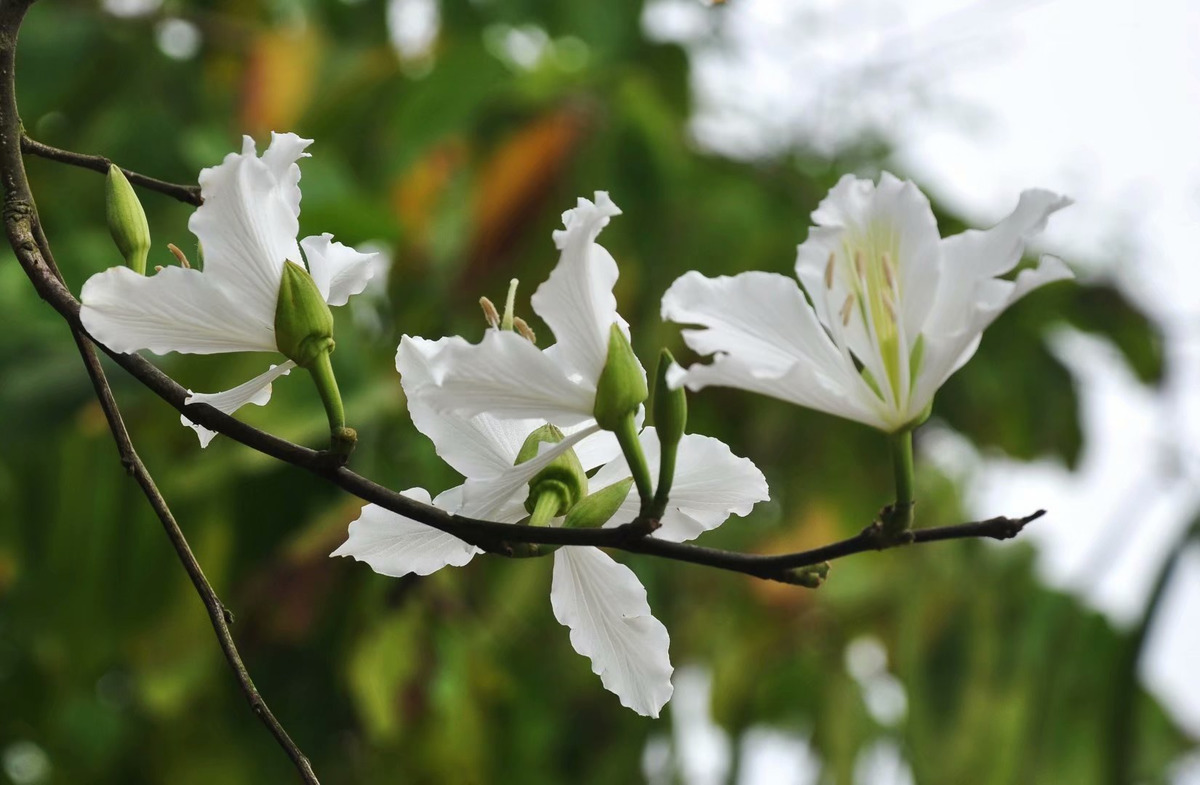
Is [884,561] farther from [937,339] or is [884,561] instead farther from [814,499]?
[937,339]

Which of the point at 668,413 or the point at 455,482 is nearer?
the point at 668,413

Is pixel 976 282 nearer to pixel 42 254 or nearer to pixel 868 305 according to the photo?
pixel 868 305

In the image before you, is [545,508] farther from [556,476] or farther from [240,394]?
[240,394]

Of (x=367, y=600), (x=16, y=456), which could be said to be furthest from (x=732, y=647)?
(x=16, y=456)

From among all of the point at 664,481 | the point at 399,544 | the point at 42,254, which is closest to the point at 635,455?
the point at 664,481

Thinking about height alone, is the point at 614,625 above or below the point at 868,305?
below

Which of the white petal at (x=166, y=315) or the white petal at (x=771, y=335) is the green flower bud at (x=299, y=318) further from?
the white petal at (x=771, y=335)
